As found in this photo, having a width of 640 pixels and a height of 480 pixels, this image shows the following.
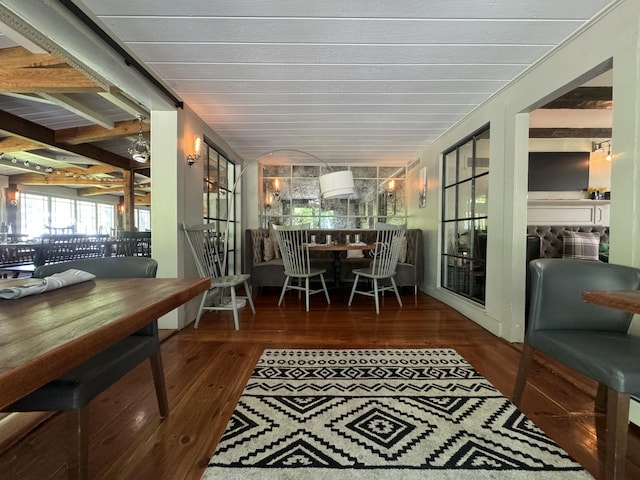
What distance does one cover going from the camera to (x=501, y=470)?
108cm

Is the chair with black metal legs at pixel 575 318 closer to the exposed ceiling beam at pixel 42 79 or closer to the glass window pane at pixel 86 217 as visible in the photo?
the exposed ceiling beam at pixel 42 79

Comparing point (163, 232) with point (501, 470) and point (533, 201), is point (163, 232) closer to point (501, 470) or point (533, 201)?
point (501, 470)

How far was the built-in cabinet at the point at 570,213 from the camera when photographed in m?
4.25

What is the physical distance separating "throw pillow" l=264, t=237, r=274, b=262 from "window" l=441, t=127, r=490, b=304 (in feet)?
8.38

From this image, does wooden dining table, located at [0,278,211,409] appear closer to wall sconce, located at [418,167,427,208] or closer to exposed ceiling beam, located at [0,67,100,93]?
exposed ceiling beam, located at [0,67,100,93]

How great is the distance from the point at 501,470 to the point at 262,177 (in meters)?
4.96

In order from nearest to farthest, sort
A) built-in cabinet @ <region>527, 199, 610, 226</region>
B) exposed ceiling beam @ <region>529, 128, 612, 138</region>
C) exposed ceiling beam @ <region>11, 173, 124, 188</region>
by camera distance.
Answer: exposed ceiling beam @ <region>529, 128, 612, 138</region> → built-in cabinet @ <region>527, 199, 610, 226</region> → exposed ceiling beam @ <region>11, 173, 124, 188</region>

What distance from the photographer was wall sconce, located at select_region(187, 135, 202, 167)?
2.85 m

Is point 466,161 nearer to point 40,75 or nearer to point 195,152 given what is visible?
point 195,152

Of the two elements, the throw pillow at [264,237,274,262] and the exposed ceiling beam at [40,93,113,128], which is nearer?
the exposed ceiling beam at [40,93,113,128]

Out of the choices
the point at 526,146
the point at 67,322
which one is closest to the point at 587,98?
the point at 526,146

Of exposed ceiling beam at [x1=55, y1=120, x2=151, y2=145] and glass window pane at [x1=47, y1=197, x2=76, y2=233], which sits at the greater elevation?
exposed ceiling beam at [x1=55, y1=120, x2=151, y2=145]

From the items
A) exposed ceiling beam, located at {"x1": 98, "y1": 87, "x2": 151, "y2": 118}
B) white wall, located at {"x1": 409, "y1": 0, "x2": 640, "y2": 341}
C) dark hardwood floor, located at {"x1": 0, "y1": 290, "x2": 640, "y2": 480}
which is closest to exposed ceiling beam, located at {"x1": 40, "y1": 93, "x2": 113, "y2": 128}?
exposed ceiling beam, located at {"x1": 98, "y1": 87, "x2": 151, "y2": 118}

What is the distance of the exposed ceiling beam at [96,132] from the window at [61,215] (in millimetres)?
3503
